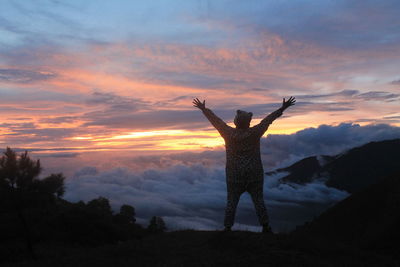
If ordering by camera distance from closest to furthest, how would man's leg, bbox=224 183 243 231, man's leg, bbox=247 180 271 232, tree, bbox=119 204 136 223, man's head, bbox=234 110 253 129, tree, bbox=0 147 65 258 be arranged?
man's leg, bbox=247 180 271 232 → man's leg, bbox=224 183 243 231 → man's head, bbox=234 110 253 129 → tree, bbox=0 147 65 258 → tree, bbox=119 204 136 223

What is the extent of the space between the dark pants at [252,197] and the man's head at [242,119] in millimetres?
1762

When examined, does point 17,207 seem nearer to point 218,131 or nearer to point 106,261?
point 106,261

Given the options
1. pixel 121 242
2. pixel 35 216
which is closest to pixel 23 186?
pixel 121 242

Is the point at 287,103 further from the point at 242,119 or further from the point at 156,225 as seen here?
the point at 156,225

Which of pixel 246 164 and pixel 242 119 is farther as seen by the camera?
pixel 242 119

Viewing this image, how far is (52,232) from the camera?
2356cm

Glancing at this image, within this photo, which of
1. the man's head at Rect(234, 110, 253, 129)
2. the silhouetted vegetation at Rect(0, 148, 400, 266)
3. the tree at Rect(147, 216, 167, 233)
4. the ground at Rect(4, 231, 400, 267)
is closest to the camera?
the ground at Rect(4, 231, 400, 267)

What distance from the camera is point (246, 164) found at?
10828 mm

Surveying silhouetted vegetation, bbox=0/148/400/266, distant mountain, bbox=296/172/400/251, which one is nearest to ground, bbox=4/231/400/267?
silhouetted vegetation, bbox=0/148/400/266

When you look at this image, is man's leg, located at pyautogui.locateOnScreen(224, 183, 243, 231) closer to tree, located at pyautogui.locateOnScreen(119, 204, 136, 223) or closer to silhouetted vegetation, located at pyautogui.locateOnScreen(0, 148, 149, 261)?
silhouetted vegetation, located at pyautogui.locateOnScreen(0, 148, 149, 261)

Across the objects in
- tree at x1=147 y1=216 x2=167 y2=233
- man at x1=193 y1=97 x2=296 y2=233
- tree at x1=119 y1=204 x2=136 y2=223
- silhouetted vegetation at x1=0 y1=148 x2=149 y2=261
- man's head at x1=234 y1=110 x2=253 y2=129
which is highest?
man's head at x1=234 y1=110 x2=253 y2=129

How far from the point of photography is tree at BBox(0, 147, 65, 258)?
14305mm

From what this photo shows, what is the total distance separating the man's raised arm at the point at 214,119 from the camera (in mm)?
11344

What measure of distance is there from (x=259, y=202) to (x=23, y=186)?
32.0ft
